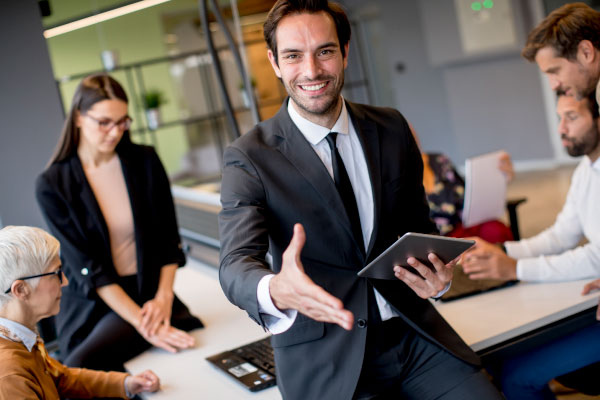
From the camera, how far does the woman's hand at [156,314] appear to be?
2.27 meters

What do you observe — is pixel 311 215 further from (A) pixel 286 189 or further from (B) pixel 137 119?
(B) pixel 137 119

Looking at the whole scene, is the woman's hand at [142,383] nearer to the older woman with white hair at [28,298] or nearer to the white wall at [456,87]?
the older woman with white hair at [28,298]

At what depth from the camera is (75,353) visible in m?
2.22

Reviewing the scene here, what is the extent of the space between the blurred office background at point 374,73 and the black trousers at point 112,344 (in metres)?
1.45

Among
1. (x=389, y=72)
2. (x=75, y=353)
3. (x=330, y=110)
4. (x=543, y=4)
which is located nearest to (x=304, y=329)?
(x=330, y=110)

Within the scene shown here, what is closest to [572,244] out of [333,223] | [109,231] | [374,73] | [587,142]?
[587,142]

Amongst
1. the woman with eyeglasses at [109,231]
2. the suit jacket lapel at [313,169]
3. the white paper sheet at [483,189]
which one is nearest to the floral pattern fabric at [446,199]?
the white paper sheet at [483,189]

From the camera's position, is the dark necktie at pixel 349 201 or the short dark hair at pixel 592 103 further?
the short dark hair at pixel 592 103

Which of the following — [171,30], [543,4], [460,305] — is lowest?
[460,305]

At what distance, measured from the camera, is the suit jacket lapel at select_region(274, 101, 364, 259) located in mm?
1545

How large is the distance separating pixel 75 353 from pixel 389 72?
7.75 meters

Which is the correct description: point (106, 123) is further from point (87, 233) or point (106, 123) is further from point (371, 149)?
point (371, 149)

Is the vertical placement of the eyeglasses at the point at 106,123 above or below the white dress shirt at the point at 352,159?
above

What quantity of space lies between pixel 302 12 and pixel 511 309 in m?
1.06
